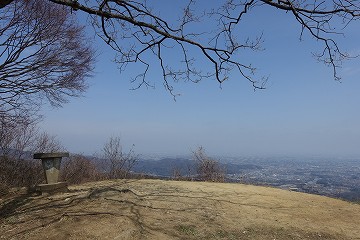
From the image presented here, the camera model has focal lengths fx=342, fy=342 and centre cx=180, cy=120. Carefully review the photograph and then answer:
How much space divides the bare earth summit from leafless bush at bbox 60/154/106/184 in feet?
27.9

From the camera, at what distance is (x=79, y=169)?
17.7 meters

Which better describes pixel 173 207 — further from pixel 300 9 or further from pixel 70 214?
pixel 300 9

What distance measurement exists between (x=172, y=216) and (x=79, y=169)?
12453 mm

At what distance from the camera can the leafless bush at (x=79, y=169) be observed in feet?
55.2

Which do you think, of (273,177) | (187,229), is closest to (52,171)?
(187,229)

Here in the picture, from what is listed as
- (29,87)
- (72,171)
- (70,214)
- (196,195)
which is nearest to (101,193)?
(70,214)

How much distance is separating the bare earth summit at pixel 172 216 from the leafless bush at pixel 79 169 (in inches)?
335

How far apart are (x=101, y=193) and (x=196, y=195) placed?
88.6 inches

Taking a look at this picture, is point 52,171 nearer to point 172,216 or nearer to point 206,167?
point 172,216

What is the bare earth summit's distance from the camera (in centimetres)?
557

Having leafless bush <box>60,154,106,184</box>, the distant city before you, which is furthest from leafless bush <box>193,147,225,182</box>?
leafless bush <box>60,154,106,184</box>

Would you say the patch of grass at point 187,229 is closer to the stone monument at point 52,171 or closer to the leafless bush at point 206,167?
the stone monument at point 52,171

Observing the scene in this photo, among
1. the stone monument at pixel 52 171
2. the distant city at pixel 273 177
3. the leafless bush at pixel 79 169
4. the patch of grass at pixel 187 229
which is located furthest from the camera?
the leafless bush at pixel 79 169

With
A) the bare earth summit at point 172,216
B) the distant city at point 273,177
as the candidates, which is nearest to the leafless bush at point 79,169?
the distant city at point 273,177
